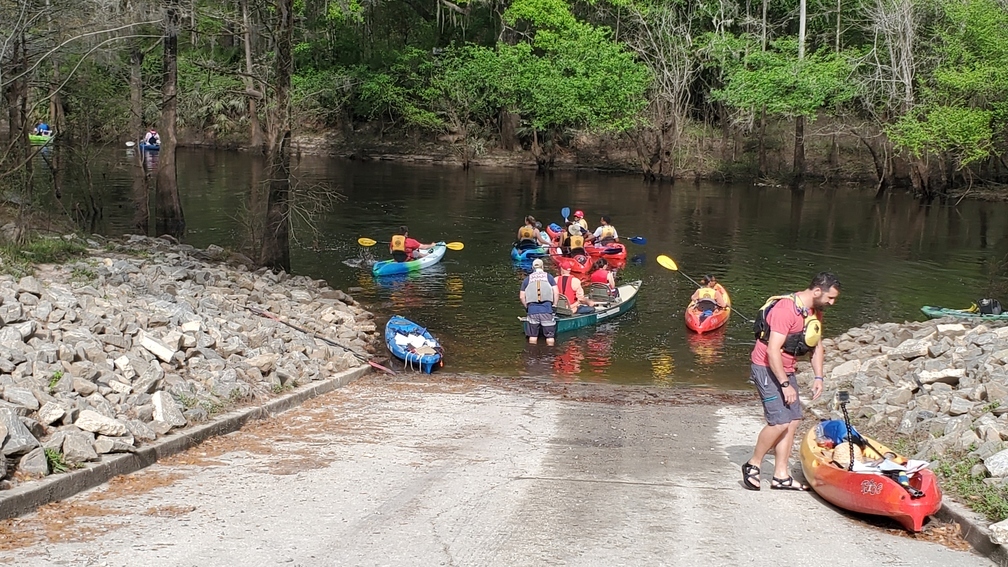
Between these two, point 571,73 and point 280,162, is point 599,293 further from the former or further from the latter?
point 571,73

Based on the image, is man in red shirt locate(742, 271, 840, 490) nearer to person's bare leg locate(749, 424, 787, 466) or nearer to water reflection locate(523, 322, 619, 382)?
person's bare leg locate(749, 424, 787, 466)

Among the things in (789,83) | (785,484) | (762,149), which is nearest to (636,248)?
(789,83)

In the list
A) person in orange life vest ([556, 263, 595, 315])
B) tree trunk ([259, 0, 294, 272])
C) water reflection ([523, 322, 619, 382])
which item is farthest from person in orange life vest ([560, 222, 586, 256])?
tree trunk ([259, 0, 294, 272])

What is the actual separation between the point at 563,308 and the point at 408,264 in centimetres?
665

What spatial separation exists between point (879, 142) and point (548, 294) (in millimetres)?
36805

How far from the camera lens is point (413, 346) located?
15.8 m

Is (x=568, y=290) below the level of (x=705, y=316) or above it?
above

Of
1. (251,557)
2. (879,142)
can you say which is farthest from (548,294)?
(879,142)

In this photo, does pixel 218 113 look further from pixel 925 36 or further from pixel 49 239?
pixel 49 239

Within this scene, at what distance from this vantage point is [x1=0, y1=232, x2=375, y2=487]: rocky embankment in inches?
293

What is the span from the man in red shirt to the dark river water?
790 cm

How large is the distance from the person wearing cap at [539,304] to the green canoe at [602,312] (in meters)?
0.42

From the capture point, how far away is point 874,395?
11422 mm

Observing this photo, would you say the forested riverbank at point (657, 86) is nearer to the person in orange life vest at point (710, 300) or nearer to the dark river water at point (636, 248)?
the dark river water at point (636, 248)
